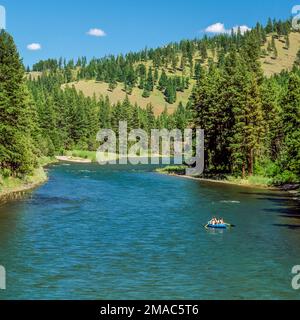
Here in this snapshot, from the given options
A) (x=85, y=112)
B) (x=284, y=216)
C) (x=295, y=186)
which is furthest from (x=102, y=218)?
(x=85, y=112)

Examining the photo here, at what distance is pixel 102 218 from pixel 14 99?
23.1 metres

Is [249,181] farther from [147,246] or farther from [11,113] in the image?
[147,246]

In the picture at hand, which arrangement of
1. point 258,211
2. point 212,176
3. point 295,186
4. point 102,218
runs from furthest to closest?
point 212,176 < point 295,186 < point 258,211 < point 102,218

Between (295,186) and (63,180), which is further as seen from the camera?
(63,180)

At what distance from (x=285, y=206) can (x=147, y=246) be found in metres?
24.4

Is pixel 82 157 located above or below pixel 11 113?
below

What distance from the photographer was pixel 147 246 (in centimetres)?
3922

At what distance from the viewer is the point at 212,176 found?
298ft

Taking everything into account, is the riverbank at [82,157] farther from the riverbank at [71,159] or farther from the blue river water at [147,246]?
the blue river water at [147,246]

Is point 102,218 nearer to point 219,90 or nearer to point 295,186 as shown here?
point 295,186

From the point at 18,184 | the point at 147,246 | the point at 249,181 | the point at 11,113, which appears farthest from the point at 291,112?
the point at 147,246

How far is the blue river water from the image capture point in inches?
1153

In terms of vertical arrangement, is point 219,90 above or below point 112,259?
above
